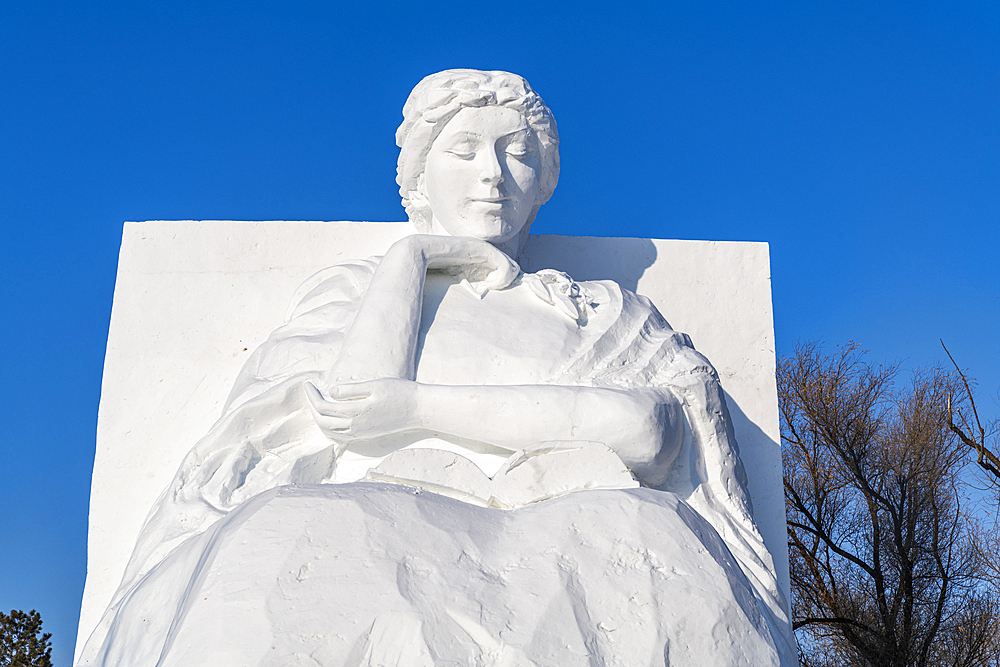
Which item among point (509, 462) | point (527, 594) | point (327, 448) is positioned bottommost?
point (527, 594)

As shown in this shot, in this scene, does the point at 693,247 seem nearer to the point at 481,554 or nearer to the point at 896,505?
the point at 481,554

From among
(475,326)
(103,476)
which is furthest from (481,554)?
(103,476)

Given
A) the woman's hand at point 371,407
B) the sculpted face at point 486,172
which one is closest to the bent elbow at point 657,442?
the woman's hand at point 371,407

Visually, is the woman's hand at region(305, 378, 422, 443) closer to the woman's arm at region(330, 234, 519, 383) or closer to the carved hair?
the woman's arm at region(330, 234, 519, 383)

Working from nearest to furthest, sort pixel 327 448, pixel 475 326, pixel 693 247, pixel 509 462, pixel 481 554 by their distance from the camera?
pixel 481 554 → pixel 509 462 → pixel 327 448 → pixel 475 326 → pixel 693 247

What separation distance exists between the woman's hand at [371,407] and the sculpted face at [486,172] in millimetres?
1161

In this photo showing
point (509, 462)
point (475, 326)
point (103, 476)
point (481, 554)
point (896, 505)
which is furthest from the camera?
point (896, 505)

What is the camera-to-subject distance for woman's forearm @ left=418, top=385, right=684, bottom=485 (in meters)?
3.65

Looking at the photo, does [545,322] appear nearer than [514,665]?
No

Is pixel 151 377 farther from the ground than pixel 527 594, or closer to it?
farther from the ground

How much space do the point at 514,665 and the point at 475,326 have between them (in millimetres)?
1950

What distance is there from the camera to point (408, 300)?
413 cm

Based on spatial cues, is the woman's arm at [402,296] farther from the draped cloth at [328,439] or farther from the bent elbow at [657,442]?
the bent elbow at [657,442]

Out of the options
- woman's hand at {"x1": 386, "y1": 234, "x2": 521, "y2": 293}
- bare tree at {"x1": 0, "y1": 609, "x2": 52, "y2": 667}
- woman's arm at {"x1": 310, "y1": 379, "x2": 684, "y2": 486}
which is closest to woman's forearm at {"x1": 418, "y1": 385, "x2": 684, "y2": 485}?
woman's arm at {"x1": 310, "y1": 379, "x2": 684, "y2": 486}
